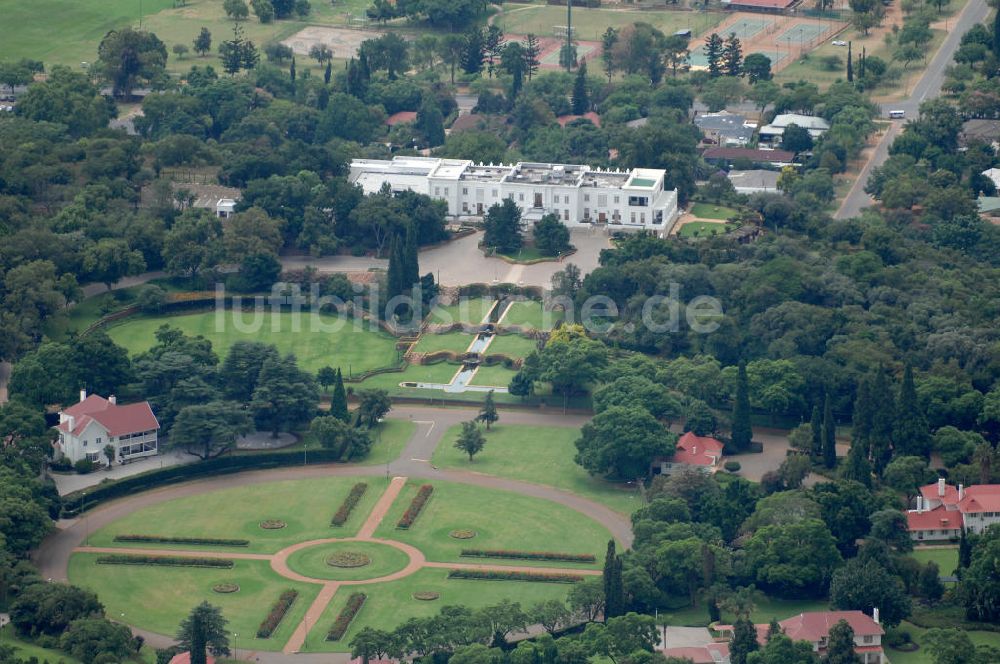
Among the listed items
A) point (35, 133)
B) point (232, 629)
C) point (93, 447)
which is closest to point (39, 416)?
point (93, 447)

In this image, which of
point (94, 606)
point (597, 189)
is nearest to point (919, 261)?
point (597, 189)

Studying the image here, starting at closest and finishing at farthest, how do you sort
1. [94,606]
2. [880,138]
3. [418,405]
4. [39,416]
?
[94,606] < [39,416] < [418,405] < [880,138]

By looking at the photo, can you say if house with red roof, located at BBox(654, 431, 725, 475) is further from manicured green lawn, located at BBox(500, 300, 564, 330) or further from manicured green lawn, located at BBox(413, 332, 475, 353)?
manicured green lawn, located at BBox(413, 332, 475, 353)

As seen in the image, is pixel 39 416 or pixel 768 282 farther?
pixel 768 282

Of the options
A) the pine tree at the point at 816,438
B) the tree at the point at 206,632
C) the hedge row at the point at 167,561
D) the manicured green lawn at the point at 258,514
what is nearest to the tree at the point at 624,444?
the pine tree at the point at 816,438

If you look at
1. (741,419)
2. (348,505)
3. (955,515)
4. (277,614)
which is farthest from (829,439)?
(277,614)

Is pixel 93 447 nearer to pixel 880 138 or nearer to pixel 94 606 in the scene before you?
pixel 94 606

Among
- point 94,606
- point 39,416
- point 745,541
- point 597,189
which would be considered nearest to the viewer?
point 94,606
